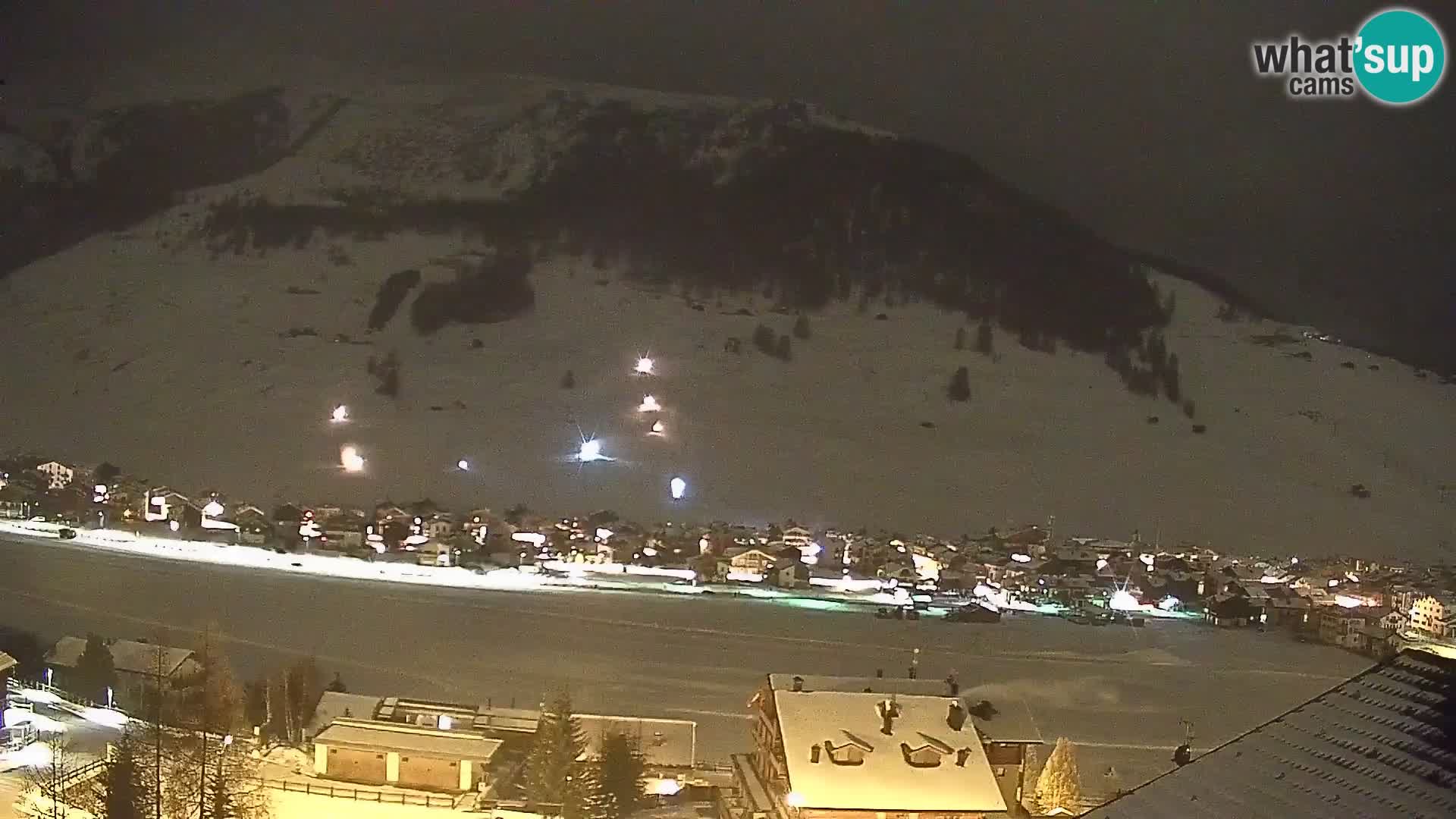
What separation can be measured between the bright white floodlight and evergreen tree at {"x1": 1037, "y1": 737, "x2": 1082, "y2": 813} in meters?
15.2

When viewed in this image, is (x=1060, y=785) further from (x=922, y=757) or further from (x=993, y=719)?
(x=922, y=757)

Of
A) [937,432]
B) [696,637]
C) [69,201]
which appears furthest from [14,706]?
[69,201]

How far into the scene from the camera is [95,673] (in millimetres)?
7441

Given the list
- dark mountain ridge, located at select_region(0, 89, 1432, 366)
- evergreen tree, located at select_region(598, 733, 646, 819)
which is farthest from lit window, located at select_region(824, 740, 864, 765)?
dark mountain ridge, located at select_region(0, 89, 1432, 366)

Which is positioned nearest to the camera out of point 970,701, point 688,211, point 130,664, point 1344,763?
point 1344,763

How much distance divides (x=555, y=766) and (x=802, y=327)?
25.1m

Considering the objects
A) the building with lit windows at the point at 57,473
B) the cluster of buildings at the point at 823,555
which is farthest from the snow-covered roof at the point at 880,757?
the building with lit windows at the point at 57,473

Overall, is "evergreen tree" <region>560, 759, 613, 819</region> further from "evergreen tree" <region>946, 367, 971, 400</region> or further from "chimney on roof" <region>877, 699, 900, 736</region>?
"evergreen tree" <region>946, 367, 971, 400</region>

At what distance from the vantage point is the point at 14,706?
6637mm

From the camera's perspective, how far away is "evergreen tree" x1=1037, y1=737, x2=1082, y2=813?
19.3 ft

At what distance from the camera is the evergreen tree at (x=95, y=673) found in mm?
7332

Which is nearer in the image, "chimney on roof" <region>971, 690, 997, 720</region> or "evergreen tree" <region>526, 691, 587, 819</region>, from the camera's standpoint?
"evergreen tree" <region>526, 691, 587, 819</region>

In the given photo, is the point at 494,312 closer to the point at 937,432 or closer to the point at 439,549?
the point at 937,432

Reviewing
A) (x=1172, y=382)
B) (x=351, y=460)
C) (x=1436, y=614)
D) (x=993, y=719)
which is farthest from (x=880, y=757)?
(x=1172, y=382)
